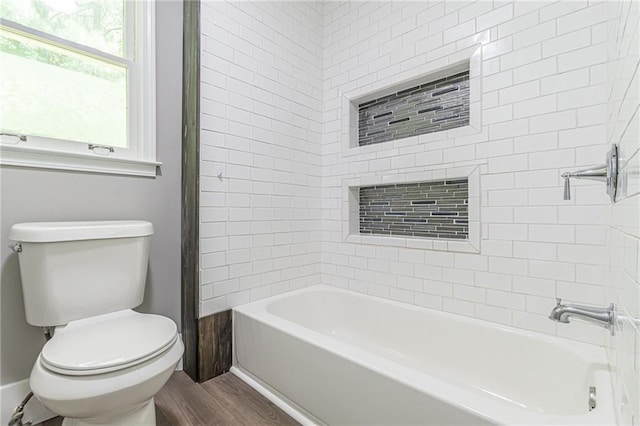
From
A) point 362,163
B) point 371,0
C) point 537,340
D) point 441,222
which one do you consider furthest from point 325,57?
point 537,340

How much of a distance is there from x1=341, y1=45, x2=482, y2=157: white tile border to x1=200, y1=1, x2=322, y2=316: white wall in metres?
0.27

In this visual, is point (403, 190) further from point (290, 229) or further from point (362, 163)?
point (290, 229)

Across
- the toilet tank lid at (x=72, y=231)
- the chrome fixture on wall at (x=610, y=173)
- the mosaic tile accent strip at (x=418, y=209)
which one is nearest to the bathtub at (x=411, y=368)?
the mosaic tile accent strip at (x=418, y=209)

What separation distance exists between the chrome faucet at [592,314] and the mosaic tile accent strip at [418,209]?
814mm

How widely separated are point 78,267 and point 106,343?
387 mm

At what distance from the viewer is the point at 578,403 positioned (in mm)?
1194

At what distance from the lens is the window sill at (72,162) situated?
4.13ft

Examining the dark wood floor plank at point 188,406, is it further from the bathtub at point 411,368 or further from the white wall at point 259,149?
the white wall at point 259,149

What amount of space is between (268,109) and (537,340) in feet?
6.68

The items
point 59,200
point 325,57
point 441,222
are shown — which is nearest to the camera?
point 59,200

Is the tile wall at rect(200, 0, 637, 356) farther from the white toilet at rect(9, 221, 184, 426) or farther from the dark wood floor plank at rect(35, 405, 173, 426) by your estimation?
the dark wood floor plank at rect(35, 405, 173, 426)

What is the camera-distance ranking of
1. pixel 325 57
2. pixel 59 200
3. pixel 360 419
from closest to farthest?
pixel 360 419
pixel 59 200
pixel 325 57

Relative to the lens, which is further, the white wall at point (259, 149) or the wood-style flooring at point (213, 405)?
the white wall at point (259, 149)

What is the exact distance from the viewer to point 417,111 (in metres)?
2.01
